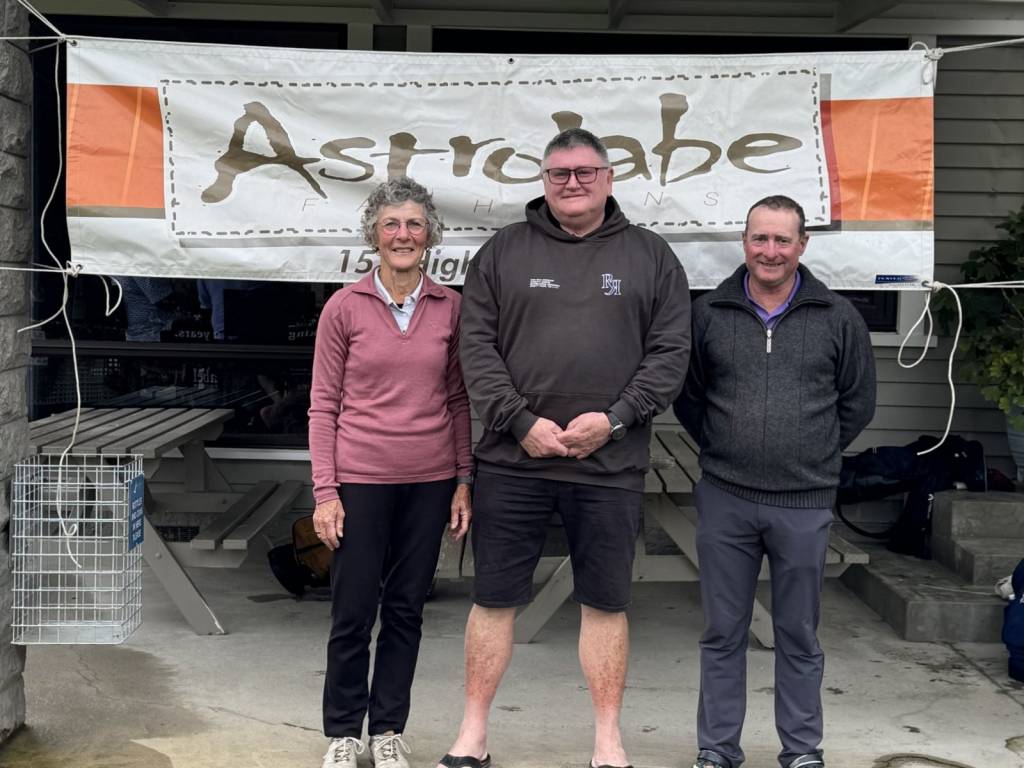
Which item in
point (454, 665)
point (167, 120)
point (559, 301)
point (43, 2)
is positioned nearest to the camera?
point (559, 301)

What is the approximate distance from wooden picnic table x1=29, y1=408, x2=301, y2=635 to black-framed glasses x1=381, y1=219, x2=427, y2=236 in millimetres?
1485

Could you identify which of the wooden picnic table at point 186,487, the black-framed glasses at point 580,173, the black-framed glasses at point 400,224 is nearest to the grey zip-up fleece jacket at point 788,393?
the black-framed glasses at point 580,173

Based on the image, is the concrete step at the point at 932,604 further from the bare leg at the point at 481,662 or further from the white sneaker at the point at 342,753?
the white sneaker at the point at 342,753

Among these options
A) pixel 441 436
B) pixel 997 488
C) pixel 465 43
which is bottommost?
pixel 997 488

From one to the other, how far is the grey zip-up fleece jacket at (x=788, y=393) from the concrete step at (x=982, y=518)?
2579mm

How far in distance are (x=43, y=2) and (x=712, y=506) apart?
14.9ft

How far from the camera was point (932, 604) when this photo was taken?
17.1 ft

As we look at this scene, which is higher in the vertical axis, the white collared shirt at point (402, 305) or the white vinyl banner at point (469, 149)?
the white vinyl banner at point (469, 149)

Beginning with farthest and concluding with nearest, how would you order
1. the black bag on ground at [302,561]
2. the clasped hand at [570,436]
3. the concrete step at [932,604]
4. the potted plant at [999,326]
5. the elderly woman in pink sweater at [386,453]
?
the potted plant at [999,326] → the black bag on ground at [302,561] → the concrete step at [932,604] → the elderly woman in pink sweater at [386,453] → the clasped hand at [570,436]

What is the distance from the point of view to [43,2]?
20.1 feet

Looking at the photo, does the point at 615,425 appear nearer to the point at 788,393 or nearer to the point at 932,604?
the point at 788,393

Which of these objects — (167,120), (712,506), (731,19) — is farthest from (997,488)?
(167,120)

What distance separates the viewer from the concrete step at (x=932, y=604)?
204 inches

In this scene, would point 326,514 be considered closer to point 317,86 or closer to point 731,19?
point 317,86
